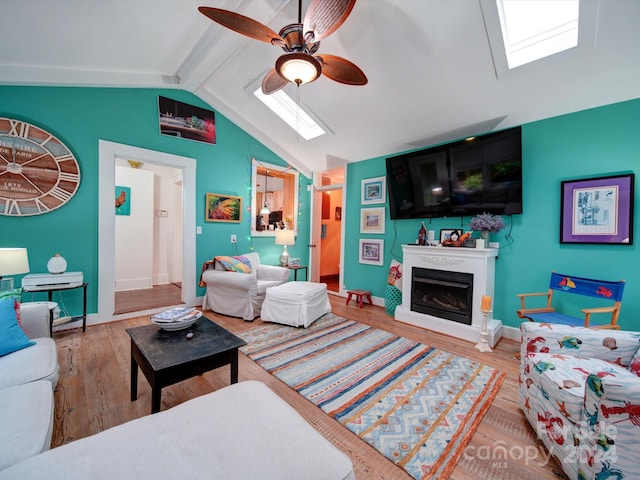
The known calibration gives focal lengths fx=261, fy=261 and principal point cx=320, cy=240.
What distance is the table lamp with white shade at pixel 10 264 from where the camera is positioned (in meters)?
2.08

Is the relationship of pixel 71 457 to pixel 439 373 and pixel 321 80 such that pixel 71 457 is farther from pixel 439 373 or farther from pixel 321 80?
pixel 321 80

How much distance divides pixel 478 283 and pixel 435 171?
147 centimetres

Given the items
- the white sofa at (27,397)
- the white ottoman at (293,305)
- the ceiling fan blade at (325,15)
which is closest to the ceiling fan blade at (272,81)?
the ceiling fan blade at (325,15)

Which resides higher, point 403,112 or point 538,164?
point 403,112

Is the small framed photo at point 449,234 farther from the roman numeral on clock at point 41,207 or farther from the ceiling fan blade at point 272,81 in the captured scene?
the roman numeral on clock at point 41,207

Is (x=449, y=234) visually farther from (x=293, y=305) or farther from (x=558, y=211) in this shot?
(x=293, y=305)

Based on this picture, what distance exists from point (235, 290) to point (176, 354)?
1950mm

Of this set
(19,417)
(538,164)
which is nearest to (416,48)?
(538,164)

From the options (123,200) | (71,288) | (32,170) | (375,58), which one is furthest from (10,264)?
(375,58)

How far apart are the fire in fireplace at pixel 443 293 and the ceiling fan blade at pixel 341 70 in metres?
2.37

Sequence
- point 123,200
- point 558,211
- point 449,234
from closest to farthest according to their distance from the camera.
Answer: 1. point 558,211
2. point 449,234
3. point 123,200

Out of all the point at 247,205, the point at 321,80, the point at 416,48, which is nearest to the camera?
the point at 416,48

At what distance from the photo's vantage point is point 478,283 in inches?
116

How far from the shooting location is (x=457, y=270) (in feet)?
10.2
